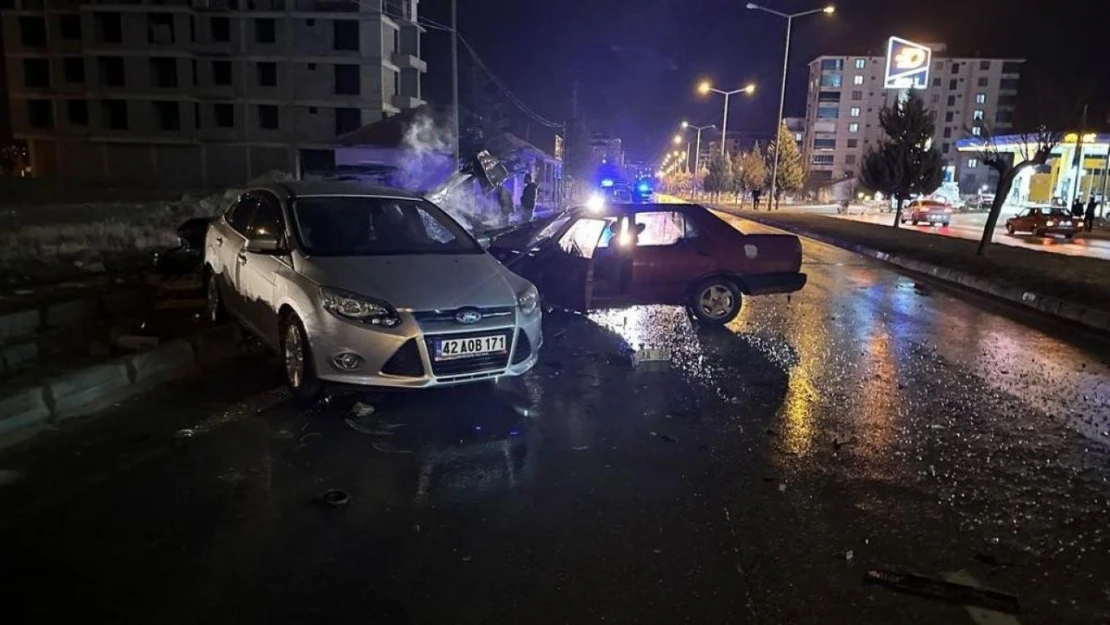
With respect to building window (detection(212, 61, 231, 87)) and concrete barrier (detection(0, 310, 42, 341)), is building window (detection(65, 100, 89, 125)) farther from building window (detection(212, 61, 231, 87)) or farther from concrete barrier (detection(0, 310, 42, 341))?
concrete barrier (detection(0, 310, 42, 341))

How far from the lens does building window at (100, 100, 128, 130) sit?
181ft

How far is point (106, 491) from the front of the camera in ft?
14.7

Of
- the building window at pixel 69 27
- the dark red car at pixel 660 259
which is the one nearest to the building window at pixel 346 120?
the building window at pixel 69 27

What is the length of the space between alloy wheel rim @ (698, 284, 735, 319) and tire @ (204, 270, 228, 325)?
19.1 feet

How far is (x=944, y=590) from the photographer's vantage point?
11.7 feet

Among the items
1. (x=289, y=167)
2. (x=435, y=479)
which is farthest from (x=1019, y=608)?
(x=289, y=167)

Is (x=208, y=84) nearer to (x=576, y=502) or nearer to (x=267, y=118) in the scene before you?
(x=267, y=118)

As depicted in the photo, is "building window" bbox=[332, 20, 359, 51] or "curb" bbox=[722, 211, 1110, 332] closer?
"curb" bbox=[722, 211, 1110, 332]

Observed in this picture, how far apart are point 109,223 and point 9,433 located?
37.3 feet

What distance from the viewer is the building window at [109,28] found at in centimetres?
5434

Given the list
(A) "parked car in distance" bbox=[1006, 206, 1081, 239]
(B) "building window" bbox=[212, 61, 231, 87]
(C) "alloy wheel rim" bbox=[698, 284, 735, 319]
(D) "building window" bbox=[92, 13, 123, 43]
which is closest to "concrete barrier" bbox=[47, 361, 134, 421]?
(C) "alloy wheel rim" bbox=[698, 284, 735, 319]

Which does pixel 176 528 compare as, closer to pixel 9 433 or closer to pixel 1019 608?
pixel 9 433

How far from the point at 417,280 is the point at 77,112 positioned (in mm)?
62335

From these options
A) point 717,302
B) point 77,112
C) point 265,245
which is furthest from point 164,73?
point 265,245
